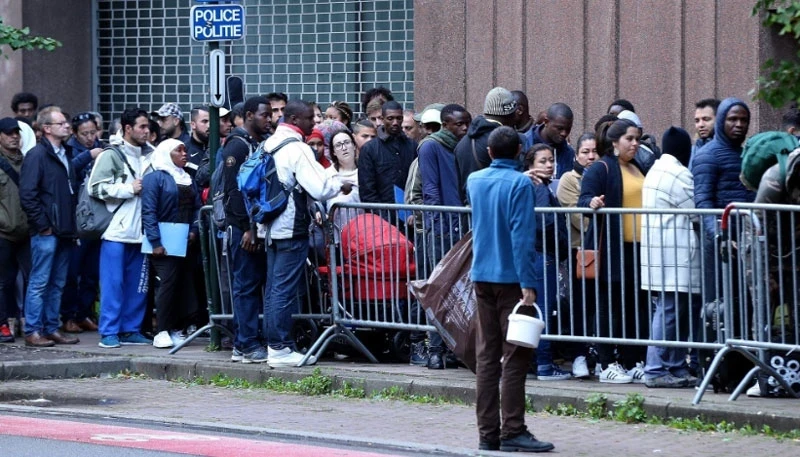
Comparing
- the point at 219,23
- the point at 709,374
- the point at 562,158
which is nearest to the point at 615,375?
the point at 709,374

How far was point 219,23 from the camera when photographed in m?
13.4

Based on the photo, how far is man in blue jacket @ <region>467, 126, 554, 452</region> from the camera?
9203 mm

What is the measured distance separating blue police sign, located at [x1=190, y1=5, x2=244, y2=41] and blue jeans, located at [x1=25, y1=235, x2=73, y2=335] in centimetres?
238

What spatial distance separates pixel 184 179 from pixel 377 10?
5.24 metres

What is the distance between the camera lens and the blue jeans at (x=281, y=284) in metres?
12.3

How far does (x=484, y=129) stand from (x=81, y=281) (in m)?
5.27

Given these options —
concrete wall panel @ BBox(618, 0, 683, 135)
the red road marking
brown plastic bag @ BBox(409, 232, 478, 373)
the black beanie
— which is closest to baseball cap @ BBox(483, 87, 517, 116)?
brown plastic bag @ BBox(409, 232, 478, 373)

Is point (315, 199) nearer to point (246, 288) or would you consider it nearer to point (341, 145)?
point (246, 288)

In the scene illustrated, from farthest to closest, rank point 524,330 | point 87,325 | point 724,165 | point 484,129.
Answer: point 87,325 < point 484,129 < point 724,165 < point 524,330

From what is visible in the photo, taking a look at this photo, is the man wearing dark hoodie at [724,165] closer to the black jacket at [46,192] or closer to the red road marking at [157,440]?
the red road marking at [157,440]

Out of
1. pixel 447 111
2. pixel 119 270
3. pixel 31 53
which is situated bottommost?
pixel 119 270

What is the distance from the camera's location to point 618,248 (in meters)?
11.2

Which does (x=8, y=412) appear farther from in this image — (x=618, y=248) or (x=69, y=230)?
(x=618, y=248)

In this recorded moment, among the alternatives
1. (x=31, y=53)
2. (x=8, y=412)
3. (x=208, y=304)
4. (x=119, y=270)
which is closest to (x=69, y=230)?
(x=119, y=270)
